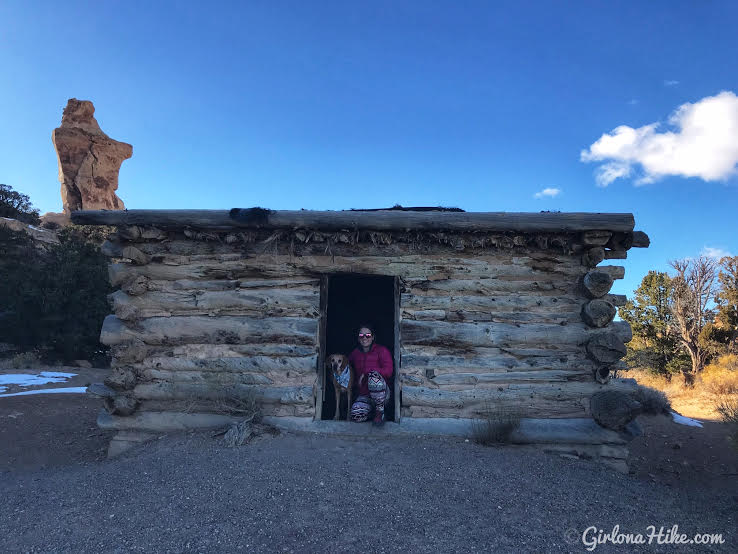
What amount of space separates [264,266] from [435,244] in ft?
7.22

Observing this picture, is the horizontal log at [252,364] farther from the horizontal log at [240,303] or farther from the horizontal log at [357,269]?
the horizontal log at [357,269]

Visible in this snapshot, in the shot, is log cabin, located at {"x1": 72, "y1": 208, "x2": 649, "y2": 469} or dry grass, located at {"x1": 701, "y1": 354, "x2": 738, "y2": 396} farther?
dry grass, located at {"x1": 701, "y1": 354, "x2": 738, "y2": 396}

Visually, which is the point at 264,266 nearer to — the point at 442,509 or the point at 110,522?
the point at 110,522

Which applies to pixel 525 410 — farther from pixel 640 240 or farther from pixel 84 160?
pixel 84 160

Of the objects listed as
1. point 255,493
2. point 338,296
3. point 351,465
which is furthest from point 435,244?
point 338,296

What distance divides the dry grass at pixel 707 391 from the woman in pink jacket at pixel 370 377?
343 inches

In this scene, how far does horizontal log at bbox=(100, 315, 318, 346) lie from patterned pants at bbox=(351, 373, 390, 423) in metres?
1.02

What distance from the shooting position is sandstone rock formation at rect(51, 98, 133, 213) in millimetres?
41469

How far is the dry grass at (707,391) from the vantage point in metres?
10.9

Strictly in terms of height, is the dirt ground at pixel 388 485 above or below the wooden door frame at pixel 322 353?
below

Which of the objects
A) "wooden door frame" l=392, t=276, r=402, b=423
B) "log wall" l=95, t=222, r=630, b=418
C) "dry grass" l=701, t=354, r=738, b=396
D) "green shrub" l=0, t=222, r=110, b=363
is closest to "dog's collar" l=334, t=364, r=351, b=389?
"log wall" l=95, t=222, r=630, b=418

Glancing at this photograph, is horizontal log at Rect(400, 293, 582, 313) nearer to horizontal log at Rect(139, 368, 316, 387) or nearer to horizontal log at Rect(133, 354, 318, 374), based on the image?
horizontal log at Rect(133, 354, 318, 374)

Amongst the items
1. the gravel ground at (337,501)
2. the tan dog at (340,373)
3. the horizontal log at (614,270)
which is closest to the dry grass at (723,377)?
the gravel ground at (337,501)

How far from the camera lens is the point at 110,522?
319 centimetres
